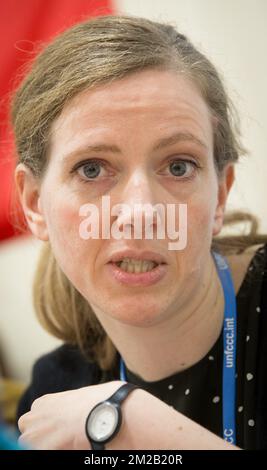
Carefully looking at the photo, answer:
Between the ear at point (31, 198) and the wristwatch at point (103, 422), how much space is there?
219 millimetres

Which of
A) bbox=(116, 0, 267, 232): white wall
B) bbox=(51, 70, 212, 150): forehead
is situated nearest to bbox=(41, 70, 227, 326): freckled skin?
bbox=(51, 70, 212, 150): forehead

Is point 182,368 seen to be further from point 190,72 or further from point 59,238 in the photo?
point 190,72

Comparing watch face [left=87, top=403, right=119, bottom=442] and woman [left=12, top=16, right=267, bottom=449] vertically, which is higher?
woman [left=12, top=16, right=267, bottom=449]

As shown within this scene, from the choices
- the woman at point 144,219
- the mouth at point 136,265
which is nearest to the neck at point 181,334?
the woman at point 144,219

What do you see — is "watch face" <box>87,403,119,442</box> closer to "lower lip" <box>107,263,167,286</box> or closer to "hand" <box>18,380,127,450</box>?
"hand" <box>18,380,127,450</box>

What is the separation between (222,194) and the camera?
23.8 inches

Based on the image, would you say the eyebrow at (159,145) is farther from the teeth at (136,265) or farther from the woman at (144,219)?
the teeth at (136,265)

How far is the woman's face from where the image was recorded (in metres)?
0.51

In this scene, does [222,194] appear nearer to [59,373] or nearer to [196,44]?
[196,44]

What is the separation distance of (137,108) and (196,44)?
0.67ft

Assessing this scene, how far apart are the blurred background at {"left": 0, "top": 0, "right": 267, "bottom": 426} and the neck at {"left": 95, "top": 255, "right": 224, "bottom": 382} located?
172mm

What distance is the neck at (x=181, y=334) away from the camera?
61 centimetres

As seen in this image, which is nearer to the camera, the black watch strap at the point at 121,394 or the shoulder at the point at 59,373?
the black watch strap at the point at 121,394

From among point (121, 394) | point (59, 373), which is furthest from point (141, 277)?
point (59, 373)
